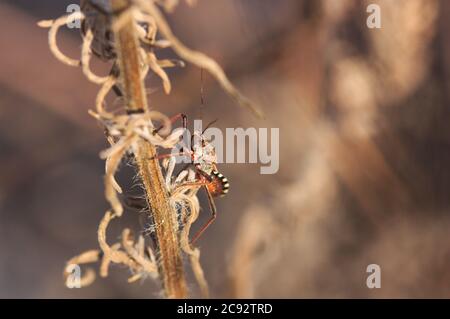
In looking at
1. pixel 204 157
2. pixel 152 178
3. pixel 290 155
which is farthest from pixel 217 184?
pixel 290 155

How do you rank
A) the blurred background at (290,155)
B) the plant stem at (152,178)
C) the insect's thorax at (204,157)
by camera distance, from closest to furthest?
the plant stem at (152,178), the insect's thorax at (204,157), the blurred background at (290,155)

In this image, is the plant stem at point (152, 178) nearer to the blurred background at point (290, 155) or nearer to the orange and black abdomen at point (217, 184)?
the orange and black abdomen at point (217, 184)

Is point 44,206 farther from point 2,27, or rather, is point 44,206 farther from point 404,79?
point 404,79

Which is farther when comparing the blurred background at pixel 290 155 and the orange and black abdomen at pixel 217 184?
the blurred background at pixel 290 155

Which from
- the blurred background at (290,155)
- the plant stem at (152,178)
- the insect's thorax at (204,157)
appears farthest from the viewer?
the blurred background at (290,155)

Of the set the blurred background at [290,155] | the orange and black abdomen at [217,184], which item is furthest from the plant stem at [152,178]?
the blurred background at [290,155]

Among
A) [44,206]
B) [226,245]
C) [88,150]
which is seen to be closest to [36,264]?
[44,206]
